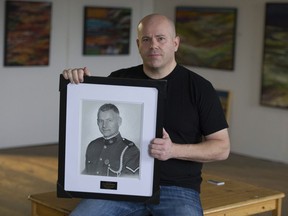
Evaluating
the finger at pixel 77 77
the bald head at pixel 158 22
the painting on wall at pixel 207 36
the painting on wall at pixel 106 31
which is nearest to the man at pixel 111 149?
the finger at pixel 77 77

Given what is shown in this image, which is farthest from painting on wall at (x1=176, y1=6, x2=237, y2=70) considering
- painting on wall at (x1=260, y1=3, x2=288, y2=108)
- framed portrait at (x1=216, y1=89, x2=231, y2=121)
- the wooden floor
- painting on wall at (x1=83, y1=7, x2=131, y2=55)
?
the wooden floor

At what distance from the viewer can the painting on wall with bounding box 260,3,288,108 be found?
27.8 feet

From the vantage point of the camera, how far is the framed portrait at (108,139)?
3295 millimetres

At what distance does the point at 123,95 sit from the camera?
10.8ft

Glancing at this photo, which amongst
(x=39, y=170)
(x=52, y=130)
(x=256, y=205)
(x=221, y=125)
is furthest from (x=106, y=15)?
(x=221, y=125)

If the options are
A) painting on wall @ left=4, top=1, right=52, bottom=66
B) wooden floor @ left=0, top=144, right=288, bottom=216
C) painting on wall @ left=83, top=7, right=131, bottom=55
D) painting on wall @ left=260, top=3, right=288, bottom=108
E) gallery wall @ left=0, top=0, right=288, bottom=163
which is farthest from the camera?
painting on wall @ left=83, top=7, right=131, bottom=55

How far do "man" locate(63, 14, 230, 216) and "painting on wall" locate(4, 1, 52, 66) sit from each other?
5341 mm

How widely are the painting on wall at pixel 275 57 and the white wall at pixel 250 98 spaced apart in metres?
0.11

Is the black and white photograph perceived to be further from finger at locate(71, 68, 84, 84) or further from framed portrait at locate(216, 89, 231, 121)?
framed portrait at locate(216, 89, 231, 121)

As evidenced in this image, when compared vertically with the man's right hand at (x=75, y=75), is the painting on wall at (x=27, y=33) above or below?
above

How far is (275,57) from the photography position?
8562mm

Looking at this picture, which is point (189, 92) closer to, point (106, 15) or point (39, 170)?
point (39, 170)

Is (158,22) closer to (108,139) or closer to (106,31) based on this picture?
(108,139)

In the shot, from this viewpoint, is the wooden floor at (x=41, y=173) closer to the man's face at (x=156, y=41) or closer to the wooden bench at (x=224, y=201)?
the wooden bench at (x=224, y=201)
